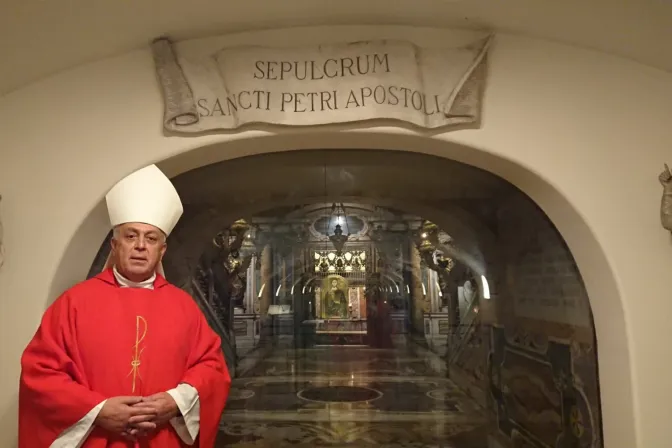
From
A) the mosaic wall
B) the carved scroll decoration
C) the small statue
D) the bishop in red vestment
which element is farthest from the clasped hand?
the small statue

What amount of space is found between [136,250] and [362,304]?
1391mm

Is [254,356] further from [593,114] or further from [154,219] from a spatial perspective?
[593,114]

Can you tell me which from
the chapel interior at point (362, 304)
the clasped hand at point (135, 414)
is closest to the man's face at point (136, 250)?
Result: the clasped hand at point (135, 414)

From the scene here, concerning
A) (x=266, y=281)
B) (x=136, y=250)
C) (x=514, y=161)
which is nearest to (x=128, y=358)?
(x=136, y=250)

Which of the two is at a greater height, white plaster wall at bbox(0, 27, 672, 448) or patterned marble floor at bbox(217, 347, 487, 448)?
white plaster wall at bbox(0, 27, 672, 448)

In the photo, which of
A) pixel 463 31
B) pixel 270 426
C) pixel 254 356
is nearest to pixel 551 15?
pixel 463 31

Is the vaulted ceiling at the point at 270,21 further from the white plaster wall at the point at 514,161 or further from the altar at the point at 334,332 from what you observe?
the altar at the point at 334,332

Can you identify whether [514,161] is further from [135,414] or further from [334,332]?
[135,414]

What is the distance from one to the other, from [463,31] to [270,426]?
2118mm

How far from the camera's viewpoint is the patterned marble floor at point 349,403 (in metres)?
2.67

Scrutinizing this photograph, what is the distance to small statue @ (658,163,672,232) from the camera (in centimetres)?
185

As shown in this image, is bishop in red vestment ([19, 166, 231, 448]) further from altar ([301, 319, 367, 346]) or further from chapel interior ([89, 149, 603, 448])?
altar ([301, 319, 367, 346])

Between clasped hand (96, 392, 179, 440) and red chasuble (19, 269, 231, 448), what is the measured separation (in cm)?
4

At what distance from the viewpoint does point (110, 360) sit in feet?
5.09
